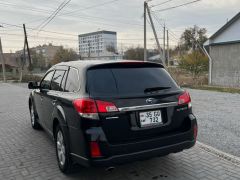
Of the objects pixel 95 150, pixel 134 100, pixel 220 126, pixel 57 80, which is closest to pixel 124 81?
pixel 134 100

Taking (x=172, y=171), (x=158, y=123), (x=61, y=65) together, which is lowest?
(x=172, y=171)

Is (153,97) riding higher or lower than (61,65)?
lower

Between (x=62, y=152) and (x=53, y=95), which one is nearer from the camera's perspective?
(x=62, y=152)

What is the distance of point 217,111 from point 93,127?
6.28 meters

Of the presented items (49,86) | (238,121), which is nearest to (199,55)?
(238,121)

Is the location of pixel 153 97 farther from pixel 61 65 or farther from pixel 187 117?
pixel 61 65

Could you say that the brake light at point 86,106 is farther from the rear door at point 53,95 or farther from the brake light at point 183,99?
the brake light at point 183,99

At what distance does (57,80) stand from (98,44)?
78716mm

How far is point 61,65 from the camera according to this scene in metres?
4.59

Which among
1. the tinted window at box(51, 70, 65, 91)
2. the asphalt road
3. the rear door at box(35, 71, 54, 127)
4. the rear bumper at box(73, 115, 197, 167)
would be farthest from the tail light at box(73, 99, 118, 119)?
the asphalt road

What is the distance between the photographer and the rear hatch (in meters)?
3.09

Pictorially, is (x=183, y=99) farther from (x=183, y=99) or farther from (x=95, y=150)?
(x=95, y=150)

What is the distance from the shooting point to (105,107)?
3039 mm

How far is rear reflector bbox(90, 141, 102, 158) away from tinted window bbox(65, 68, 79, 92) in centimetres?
84
